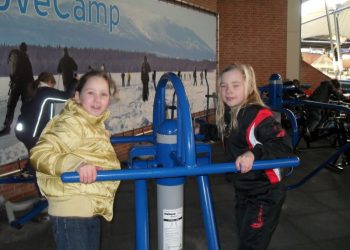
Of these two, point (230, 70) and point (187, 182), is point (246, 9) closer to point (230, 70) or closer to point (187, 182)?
point (187, 182)

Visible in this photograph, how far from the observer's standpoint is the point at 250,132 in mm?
1700

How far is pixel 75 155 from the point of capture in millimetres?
1400

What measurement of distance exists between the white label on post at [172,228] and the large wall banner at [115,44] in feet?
8.25

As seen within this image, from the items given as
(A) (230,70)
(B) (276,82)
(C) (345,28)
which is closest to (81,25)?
(B) (276,82)

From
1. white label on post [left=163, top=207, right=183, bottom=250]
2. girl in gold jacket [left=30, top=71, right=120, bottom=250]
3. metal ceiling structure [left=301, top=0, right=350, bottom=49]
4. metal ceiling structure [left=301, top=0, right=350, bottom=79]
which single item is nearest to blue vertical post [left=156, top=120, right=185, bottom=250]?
white label on post [left=163, top=207, right=183, bottom=250]

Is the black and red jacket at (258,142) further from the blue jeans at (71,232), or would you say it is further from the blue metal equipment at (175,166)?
the blue jeans at (71,232)

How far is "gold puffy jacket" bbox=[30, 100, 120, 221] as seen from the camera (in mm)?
1376

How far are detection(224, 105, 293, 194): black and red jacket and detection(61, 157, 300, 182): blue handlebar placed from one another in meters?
0.19

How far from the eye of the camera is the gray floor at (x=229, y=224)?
2856mm

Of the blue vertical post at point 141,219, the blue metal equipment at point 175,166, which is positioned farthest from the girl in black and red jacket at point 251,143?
the blue vertical post at point 141,219

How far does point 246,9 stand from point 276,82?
5.05m

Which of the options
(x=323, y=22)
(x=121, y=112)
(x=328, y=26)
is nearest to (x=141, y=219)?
(x=121, y=112)

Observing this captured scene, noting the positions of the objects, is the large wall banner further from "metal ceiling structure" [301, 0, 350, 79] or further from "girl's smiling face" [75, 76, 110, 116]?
"metal ceiling structure" [301, 0, 350, 79]

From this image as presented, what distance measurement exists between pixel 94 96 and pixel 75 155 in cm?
28
